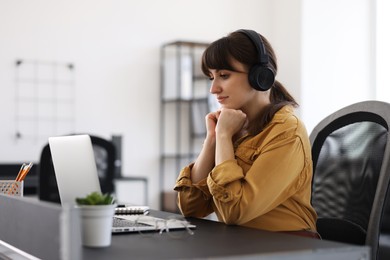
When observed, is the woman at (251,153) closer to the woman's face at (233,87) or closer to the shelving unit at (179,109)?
the woman's face at (233,87)

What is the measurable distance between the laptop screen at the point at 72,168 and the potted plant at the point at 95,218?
0.39m

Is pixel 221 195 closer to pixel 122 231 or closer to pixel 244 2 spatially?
pixel 122 231

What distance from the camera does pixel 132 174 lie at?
5.01 meters

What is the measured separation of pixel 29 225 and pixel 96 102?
3.77 m

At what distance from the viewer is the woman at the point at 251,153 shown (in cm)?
152

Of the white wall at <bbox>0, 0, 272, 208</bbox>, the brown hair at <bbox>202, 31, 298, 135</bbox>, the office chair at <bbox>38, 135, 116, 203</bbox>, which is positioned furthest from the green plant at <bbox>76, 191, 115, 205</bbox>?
the white wall at <bbox>0, 0, 272, 208</bbox>

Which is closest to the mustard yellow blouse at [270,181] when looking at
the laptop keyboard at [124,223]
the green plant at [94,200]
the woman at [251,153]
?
the woman at [251,153]

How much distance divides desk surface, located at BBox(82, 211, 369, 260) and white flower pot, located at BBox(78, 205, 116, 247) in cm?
2

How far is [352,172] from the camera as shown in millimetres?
1749

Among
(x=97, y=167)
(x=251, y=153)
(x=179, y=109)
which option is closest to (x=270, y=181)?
(x=251, y=153)

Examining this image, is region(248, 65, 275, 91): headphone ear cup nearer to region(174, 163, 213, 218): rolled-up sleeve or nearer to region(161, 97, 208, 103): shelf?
region(174, 163, 213, 218): rolled-up sleeve

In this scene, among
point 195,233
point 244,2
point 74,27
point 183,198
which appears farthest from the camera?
point 244,2

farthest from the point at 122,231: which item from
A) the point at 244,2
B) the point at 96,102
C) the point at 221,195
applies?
the point at 244,2

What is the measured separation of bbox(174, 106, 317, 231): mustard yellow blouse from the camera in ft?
4.93
